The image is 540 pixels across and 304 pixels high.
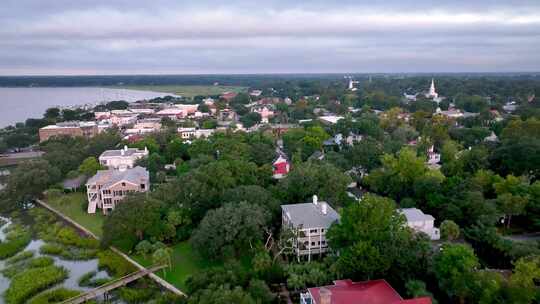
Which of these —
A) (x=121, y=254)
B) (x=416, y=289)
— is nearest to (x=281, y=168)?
(x=121, y=254)

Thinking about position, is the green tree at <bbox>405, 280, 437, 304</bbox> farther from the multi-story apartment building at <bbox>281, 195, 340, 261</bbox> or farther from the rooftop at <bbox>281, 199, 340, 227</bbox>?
the rooftop at <bbox>281, 199, 340, 227</bbox>

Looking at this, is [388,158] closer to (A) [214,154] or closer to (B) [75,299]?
(A) [214,154]

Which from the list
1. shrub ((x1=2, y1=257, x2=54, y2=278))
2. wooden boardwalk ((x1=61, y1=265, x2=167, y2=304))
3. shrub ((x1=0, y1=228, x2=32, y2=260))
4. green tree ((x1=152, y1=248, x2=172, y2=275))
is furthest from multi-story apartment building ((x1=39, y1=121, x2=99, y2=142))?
green tree ((x1=152, y1=248, x2=172, y2=275))

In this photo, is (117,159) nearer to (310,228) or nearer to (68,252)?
(68,252)

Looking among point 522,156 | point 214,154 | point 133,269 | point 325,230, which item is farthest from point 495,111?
point 133,269

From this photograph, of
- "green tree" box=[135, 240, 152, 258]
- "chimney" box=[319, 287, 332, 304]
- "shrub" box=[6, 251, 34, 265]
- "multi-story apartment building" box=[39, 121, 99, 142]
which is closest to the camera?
"chimney" box=[319, 287, 332, 304]
